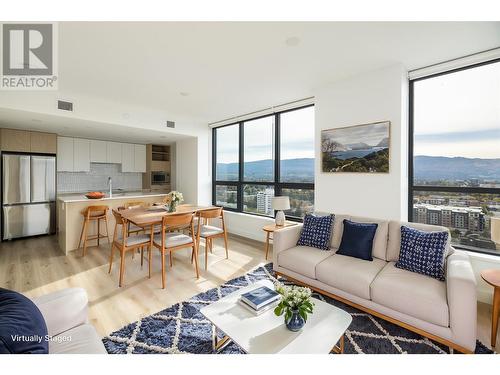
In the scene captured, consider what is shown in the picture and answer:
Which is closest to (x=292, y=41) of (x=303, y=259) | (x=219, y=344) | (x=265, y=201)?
(x=303, y=259)

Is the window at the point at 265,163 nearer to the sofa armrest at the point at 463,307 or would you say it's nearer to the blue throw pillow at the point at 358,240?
the blue throw pillow at the point at 358,240

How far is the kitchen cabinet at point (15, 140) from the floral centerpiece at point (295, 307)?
19.4 feet

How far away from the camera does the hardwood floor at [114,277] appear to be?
2.25 metres

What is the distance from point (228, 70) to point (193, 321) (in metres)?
2.84

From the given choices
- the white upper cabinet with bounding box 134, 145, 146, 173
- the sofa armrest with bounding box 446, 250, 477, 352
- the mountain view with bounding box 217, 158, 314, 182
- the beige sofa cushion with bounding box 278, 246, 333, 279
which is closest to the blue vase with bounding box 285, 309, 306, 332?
the beige sofa cushion with bounding box 278, 246, 333, 279

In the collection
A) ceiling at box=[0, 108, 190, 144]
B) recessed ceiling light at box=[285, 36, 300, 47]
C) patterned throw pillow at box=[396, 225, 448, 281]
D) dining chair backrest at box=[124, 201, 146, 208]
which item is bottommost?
patterned throw pillow at box=[396, 225, 448, 281]

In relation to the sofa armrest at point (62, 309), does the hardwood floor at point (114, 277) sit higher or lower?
lower

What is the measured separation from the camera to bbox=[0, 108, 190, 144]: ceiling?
3701 millimetres

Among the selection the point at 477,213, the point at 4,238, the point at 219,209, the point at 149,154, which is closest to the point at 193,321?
the point at 219,209

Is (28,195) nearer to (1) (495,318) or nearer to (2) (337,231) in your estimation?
(2) (337,231)

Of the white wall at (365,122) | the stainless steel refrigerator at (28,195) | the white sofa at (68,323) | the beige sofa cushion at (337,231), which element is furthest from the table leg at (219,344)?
the stainless steel refrigerator at (28,195)

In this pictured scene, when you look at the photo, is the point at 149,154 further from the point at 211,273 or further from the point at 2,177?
the point at 211,273

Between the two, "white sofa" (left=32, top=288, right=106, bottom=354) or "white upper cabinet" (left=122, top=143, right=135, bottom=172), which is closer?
"white sofa" (left=32, top=288, right=106, bottom=354)

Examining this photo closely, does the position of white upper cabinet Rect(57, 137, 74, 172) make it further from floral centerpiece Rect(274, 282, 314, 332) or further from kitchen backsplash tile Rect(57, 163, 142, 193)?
floral centerpiece Rect(274, 282, 314, 332)
